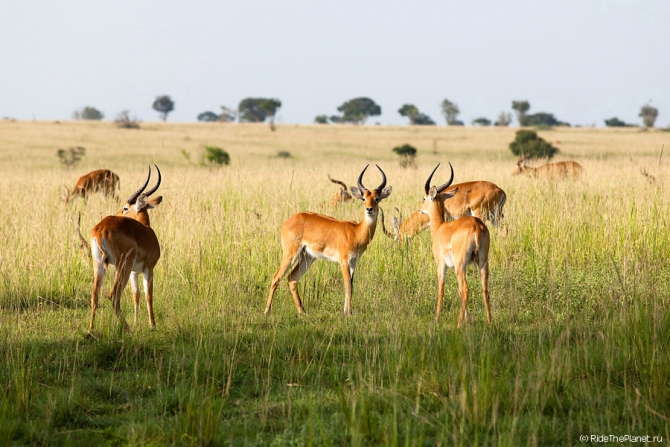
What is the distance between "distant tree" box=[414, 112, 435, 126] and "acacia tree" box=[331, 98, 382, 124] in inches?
166

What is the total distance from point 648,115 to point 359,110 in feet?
97.9

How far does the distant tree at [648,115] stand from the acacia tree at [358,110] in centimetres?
2726

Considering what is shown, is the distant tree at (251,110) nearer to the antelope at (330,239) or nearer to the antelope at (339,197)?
the antelope at (339,197)

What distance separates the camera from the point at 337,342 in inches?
229

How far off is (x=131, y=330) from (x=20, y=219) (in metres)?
4.85

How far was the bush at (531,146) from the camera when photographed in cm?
3278

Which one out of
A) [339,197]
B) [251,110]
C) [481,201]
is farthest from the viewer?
[251,110]

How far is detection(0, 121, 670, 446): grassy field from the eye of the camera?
398 cm

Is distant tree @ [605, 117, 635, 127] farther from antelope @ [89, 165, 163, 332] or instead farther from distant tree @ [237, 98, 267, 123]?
antelope @ [89, 165, 163, 332]

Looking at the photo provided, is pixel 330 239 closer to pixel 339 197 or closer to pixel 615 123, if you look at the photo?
pixel 339 197

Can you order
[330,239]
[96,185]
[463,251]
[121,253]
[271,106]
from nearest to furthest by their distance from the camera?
[121,253], [463,251], [330,239], [96,185], [271,106]

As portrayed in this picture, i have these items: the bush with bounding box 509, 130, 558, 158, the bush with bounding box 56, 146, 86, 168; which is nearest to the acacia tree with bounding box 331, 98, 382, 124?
the bush with bounding box 509, 130, 558, 158

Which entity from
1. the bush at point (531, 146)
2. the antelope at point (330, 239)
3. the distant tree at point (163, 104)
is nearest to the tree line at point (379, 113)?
the distant tree at point (163, 104)

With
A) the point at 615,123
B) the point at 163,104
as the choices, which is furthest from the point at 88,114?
the point at 615,123
